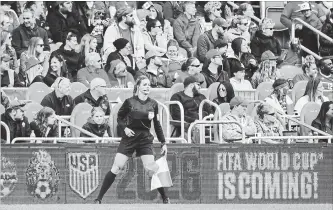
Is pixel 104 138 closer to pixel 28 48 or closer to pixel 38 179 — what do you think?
pixel 38 179

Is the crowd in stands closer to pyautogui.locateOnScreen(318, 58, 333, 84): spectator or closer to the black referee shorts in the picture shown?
pyautogui.locateOnScreen(318, 58, 333, 84): spectator

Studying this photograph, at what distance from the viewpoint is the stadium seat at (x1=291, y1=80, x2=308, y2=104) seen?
21.0 metres

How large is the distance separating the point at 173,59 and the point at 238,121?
3.36 m

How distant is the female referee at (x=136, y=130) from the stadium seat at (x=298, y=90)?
212 inches

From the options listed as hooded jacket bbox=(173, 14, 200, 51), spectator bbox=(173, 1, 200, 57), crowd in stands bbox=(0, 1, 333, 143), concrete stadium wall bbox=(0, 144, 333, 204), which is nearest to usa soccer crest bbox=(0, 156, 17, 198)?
concrete stadium wall bbox=(0, 144, 333, 204)

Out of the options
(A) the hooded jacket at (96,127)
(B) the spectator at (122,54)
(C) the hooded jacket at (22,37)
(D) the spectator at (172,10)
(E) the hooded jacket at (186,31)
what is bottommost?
(A) the hooded jacket at (96,127)

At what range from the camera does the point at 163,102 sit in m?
19.4

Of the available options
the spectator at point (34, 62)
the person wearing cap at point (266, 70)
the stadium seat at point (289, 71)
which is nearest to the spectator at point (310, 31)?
the stadium seat at point (289, 71)

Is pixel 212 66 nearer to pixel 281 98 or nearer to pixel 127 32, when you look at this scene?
pixel 281 98

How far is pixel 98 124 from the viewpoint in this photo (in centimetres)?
1791

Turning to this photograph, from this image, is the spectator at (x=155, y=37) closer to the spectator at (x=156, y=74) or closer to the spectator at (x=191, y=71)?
the spectator at (x=156, y=74)

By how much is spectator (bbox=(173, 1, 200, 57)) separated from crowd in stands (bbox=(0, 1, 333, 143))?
2cm

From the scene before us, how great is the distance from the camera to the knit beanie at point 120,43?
2097 centimetres
